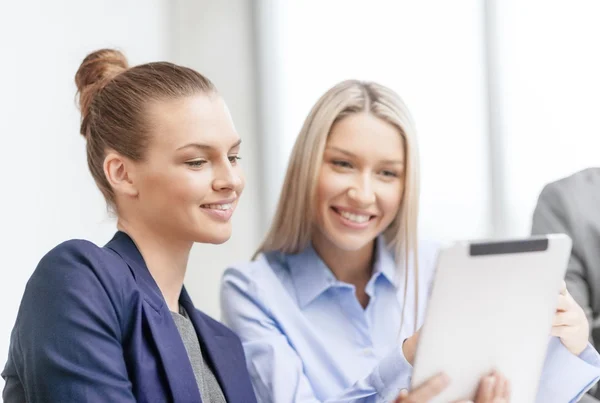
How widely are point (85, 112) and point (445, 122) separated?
1.57m

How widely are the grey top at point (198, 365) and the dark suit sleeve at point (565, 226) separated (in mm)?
796

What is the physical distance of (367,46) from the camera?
9.31 ft

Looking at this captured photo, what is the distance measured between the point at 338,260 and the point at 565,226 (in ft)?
1.62

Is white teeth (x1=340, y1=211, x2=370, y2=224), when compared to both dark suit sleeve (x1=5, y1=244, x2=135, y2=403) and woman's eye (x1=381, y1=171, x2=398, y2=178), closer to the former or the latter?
woman's eye (x1=381, y1=171, x2=398, y2=178)

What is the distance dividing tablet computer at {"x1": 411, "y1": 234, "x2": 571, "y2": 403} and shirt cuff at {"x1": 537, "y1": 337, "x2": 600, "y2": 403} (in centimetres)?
23

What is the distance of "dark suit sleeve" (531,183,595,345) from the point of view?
5.77ft

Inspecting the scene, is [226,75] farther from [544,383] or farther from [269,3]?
[544,383]

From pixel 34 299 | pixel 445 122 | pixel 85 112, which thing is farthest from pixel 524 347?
pixel 445 122

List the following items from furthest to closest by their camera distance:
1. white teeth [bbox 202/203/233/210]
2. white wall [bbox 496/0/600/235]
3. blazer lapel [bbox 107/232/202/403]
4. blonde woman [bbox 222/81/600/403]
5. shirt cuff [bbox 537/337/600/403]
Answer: white wall [bbox 496/0/600/235]
blonde woman [bbox 222/81/600/403]
shirt cuff [bbox 537/337/600/403]
white teeth [bbox 202/203/233/210]
blazer lapel [bbox 107/232/202/403]

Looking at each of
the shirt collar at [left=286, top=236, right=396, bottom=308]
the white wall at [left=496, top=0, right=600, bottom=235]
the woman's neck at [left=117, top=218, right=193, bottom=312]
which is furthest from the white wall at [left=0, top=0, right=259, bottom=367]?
the white wall at [left=496, top=0, right=600, bottom=235]

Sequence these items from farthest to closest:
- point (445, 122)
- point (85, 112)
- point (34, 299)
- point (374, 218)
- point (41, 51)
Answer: point (445, 122) < point (41, 51) < point (374, 218) < point (85, 112) < point (34, 299)

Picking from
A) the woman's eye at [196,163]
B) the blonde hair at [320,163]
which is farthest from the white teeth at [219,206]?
the blonde hair at [320,163]

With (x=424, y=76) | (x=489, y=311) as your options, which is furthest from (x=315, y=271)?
(x=424, y=76)

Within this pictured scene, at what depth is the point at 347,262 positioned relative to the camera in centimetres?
182
